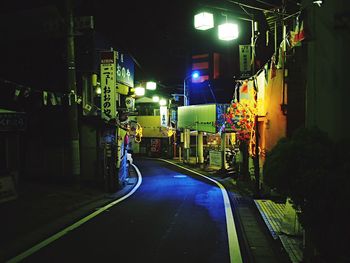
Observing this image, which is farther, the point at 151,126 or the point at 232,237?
the point at 151,126

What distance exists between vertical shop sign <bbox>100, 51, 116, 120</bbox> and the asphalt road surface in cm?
473

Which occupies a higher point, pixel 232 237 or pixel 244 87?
pixel 244 87

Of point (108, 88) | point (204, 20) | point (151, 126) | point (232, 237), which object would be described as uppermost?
point (204, 20)

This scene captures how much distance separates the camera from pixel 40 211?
14.1 metres

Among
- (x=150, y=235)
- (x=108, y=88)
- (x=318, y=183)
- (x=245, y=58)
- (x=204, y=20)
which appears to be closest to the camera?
(x=318, y=183)

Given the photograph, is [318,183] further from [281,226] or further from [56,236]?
[56,236]

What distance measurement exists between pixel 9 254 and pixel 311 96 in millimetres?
8316

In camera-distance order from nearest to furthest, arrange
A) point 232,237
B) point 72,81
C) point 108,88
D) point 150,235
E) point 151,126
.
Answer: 1. point 232,237
2. point 150,235
3. point 72,81
4. point 108,88
5. point 151,126

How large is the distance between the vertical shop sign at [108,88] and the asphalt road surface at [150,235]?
4.73m

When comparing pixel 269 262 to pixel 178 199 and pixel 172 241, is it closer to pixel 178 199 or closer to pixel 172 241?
pixel 172 241

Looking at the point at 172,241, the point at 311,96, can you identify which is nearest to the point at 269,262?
the point at 172,241

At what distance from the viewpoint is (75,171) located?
645 inches

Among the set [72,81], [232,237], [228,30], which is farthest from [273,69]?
[72,81]

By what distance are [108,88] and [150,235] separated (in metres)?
10.5
